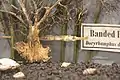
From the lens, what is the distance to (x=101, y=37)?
1157 mm

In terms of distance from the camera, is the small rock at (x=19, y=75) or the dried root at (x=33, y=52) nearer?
the small rock at (x=19, y=75)

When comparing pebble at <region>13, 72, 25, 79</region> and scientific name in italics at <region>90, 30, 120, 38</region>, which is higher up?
scientific name in italics at <region>90, 30, 120, 38</region>

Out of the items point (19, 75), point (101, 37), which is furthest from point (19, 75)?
point (101, 37)

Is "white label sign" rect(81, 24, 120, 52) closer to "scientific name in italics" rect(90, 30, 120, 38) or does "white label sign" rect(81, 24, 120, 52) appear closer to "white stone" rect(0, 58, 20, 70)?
"scientific name in italics" rect(90, 30, 120, 38)

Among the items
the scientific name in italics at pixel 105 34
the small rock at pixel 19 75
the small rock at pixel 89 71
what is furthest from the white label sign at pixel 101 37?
the small rock at pixel 19 75

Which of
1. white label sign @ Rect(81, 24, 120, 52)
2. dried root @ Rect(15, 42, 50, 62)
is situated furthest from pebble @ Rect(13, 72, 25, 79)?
white label sign @ Rect(81, 24, 120, 52)

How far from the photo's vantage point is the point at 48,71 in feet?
3.48

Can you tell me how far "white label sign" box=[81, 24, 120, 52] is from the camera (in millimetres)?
1141

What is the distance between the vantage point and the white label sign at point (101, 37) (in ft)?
3.74

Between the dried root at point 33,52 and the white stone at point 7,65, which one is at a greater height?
the dried root at point 33,52

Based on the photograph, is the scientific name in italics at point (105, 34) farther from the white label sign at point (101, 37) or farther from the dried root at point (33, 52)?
the dried root at point (33, 52)

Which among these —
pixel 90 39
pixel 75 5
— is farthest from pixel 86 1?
pixel 90 39

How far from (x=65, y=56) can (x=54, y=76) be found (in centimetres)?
25

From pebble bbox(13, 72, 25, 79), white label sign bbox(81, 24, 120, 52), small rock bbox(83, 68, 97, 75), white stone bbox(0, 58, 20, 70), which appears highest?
white label sign bbox(81, 24, 120, 52)
